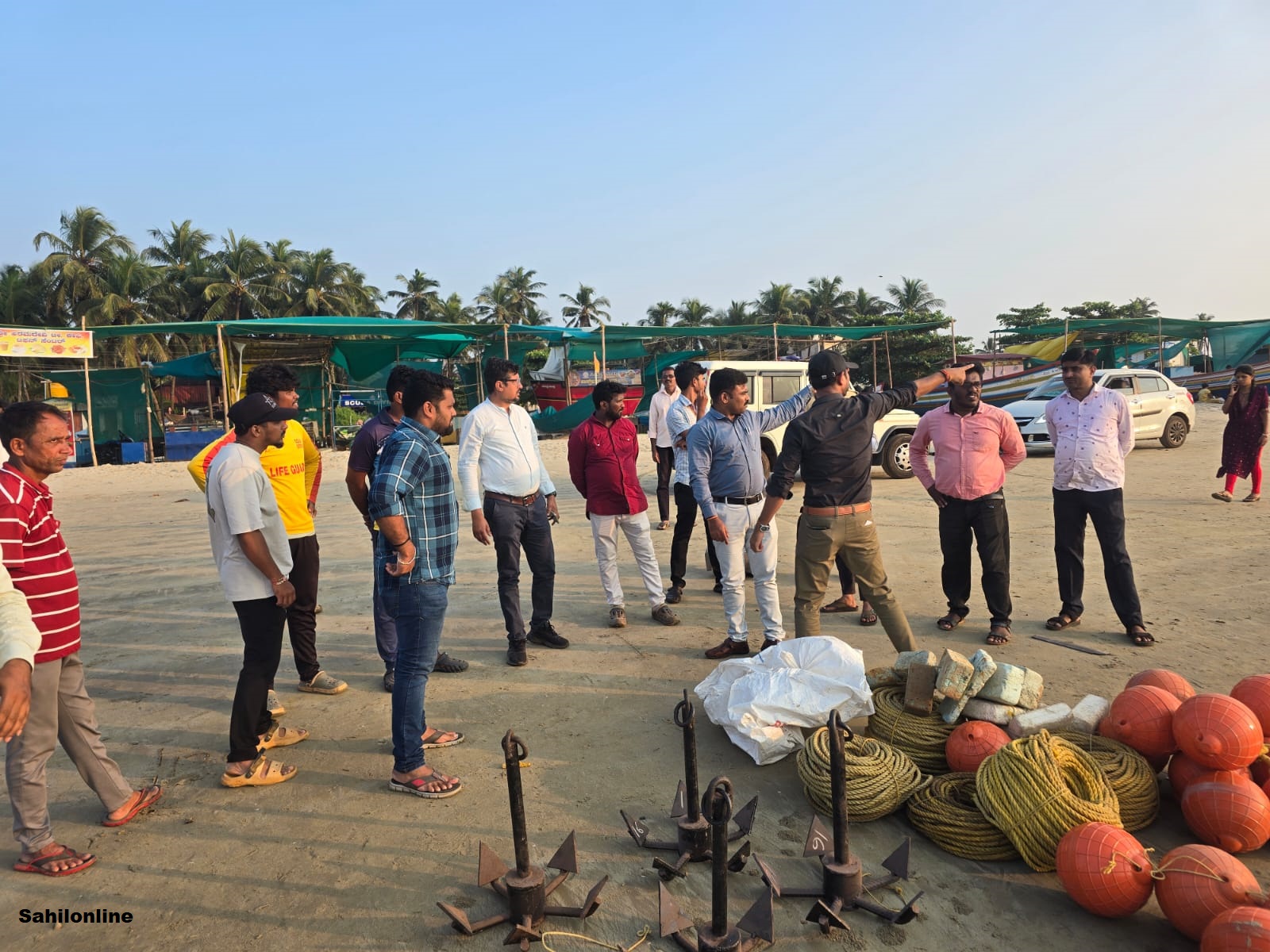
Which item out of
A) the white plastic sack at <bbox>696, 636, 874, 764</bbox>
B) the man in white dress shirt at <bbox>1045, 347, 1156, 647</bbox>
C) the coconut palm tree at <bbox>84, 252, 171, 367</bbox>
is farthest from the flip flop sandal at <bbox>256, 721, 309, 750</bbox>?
the coconut palm tree at <bbox>84, 252, 171, 367</bbox>

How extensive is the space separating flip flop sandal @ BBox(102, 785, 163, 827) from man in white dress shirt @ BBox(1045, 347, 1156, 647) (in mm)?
5185

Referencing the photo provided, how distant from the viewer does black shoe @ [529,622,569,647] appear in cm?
511

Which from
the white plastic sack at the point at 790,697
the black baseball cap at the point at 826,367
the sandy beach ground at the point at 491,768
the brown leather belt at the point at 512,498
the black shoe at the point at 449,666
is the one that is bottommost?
the sandy beach ground at the point at 491,768

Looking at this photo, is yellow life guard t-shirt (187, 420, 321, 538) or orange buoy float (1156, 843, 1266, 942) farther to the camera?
yellow life guard t-shirt (187, 420, 321, 538)

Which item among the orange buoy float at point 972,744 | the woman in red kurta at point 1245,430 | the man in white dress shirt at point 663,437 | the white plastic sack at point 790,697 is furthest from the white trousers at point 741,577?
the woman in red kurta at point 1245,430

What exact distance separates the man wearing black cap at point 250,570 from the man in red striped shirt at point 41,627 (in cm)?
56

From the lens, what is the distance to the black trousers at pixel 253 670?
342 cm

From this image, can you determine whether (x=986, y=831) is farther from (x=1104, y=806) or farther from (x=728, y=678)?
(x=728, y=678)

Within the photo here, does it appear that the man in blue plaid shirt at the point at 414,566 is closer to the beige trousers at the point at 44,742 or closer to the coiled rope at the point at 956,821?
the beige trousers at the point at 44,742

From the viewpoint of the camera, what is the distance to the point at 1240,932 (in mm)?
2025

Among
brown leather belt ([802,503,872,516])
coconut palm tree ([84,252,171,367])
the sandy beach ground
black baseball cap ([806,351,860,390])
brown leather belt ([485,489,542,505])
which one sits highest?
coconut palm tree ([84,252,171,367])

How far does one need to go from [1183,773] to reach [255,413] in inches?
163

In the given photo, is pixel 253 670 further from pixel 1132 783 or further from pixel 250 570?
pixel 1132 783

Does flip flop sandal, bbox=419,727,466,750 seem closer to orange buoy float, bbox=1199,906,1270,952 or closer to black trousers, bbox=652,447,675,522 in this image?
orange buoy float, bbox=1199,906,1270,952
